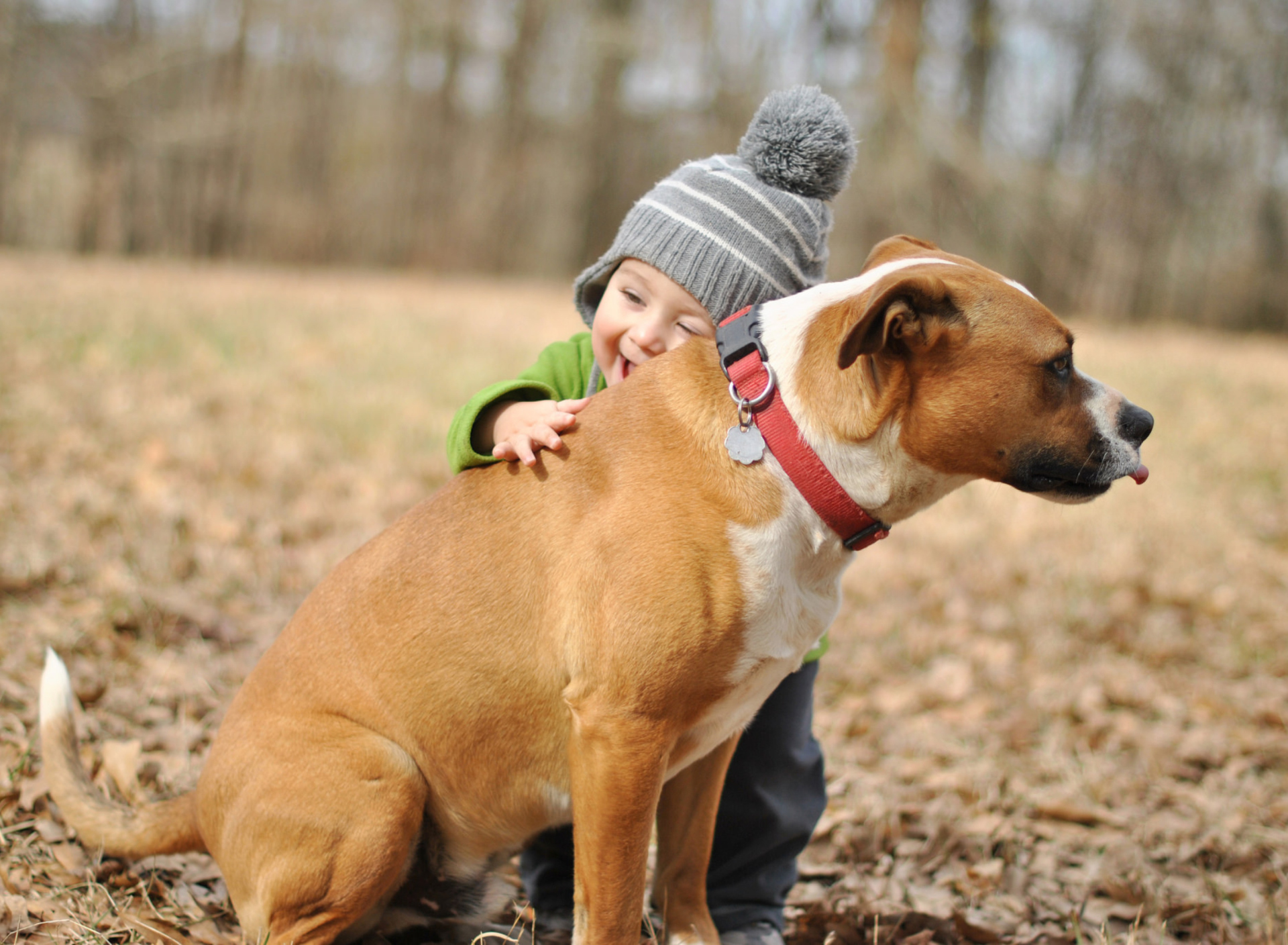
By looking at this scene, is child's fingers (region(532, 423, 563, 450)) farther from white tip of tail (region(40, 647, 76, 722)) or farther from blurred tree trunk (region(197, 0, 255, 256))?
blurred tree trunk (region(197, 0, 255, 256))

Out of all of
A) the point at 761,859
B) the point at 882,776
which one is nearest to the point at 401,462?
the point at 882,776

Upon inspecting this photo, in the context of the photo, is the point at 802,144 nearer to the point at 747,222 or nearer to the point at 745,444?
the point at 747,222

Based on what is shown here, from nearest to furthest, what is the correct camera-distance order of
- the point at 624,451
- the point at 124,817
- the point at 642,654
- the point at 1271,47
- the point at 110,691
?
1. the point at 642,654
2. the point at 624,451
3. the point at 124,817
4. the point at 110,691
5. the point at 1271,47

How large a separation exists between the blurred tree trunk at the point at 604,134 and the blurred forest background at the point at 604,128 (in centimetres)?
8

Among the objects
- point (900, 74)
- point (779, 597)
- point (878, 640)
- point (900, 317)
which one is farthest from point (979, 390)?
point (900, 74)

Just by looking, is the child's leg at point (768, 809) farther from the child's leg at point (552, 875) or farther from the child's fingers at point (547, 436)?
the child's fingers at point (547, 436)

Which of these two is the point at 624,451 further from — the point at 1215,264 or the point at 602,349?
the point at 1215,264

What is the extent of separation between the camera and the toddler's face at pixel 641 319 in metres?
2.89

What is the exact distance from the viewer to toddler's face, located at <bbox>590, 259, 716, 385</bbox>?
289cm

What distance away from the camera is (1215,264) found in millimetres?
22453

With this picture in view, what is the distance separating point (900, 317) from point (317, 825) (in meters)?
1.80

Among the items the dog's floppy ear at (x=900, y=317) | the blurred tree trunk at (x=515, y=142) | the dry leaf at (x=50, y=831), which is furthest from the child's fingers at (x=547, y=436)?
the blurred tree trunk at (x=515, y=142)

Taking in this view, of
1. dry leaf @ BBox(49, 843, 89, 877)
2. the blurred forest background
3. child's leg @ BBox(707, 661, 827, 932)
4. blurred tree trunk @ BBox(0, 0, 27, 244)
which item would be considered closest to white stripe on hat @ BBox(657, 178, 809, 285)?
child's leg @ BBox(707, 661, 827, 932)

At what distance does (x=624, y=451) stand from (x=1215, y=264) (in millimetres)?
24371
